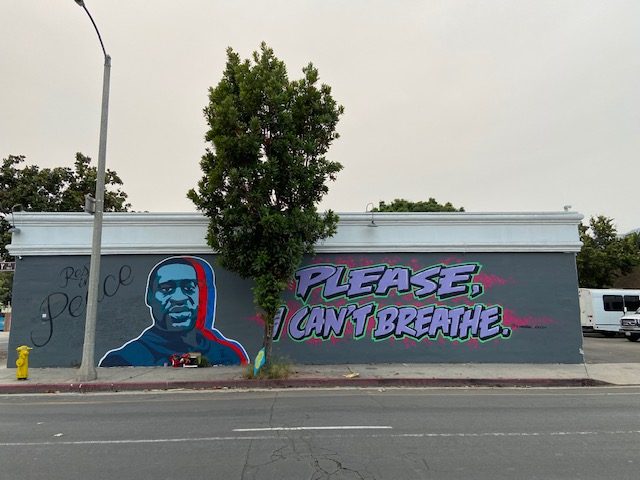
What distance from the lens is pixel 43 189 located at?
25.7m

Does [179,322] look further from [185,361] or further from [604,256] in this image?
[604,256]

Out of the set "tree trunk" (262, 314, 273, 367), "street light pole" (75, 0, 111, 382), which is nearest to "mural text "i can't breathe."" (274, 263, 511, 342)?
"tree trunk" (262, 314, 273, 367)

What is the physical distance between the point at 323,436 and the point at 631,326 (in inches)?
948

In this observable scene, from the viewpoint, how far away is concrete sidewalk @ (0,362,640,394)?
37.8 ft

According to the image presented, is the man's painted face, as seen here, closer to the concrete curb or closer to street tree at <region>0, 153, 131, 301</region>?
the concrete curb

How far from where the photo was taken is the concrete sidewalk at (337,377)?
453 inches

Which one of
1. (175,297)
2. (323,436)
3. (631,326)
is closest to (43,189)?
(175,297)

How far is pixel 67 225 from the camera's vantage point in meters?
14.6

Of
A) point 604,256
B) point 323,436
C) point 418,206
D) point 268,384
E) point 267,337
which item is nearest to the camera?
point 323,436

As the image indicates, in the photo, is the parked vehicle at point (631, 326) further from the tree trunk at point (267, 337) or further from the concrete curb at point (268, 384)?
the tree trunk at point (267, 337)

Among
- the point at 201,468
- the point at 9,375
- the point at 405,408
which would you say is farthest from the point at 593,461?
the point at 9,375

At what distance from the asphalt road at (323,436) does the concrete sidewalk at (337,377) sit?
118 cm

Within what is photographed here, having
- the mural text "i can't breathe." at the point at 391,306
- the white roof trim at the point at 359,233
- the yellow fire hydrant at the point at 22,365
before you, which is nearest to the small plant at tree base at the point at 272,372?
the mural text "i can't breathe." at the point at 391,306

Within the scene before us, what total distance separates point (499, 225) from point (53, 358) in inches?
566
